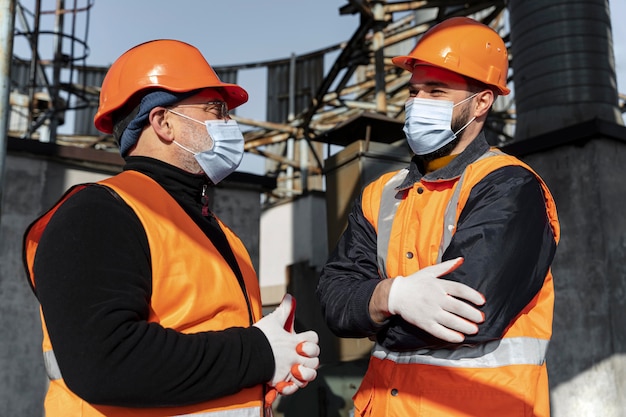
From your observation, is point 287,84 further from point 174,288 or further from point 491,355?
point 174,288

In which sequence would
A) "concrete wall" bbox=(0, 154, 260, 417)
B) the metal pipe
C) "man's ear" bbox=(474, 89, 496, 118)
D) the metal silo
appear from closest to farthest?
"man's ear" bbox=(474, 89, 496, 118), the metal pipe, "concrete wall" bbox=(0, 154, 260, 417), the metal silo

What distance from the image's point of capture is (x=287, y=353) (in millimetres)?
1871

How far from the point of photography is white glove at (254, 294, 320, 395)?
186 centimetres

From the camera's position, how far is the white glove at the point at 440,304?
1872 millimetres

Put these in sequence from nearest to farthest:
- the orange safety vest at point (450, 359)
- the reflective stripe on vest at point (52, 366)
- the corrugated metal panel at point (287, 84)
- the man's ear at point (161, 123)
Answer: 1. the reflective stripe on vest at point (52, 366)
2. the orange safety vest at point (450, 359)
3. the man's ear at point (161, 123)
4. the corrugated metal panel at point (287, 84)

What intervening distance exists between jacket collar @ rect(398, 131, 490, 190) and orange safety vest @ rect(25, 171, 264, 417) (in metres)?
0.79

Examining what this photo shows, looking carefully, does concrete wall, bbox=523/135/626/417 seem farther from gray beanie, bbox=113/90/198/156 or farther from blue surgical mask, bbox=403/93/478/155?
gray beanie, bbox=113/90/198/156

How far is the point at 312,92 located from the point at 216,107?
15.2m

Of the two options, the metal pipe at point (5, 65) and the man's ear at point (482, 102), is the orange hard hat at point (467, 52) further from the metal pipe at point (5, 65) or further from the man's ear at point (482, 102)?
the metal pipe at point (5, 65)

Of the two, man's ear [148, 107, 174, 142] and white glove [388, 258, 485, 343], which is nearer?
white glove [388, 258, 485, 343]

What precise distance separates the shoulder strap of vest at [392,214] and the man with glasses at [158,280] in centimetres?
46

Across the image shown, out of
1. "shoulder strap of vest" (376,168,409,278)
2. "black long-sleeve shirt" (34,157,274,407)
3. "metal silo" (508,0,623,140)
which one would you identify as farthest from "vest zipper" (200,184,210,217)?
"metal silo" (508,0,623,140)

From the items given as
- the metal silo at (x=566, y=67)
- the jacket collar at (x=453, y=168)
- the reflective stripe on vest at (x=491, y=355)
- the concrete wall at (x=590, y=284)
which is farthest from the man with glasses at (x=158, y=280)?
the metal silo at (x=566, y=67)

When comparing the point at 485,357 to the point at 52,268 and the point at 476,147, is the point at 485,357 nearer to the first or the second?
the point at 476,147
